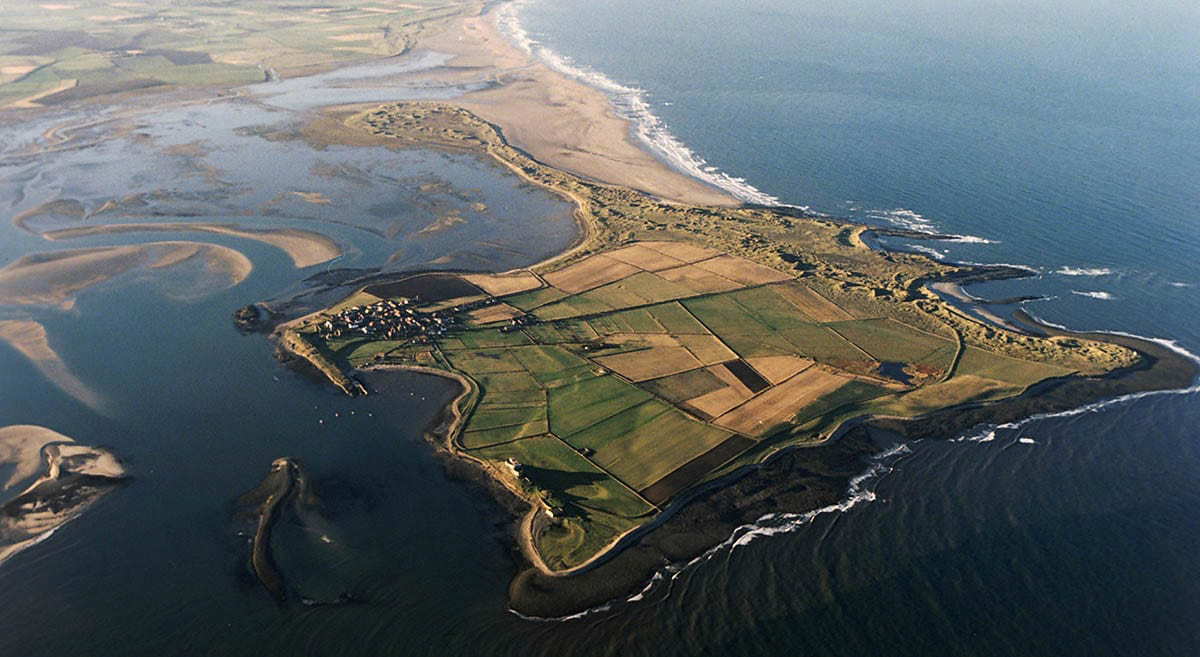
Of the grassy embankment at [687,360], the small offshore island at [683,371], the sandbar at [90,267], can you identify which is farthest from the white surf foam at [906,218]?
the sandbar at [90,267]

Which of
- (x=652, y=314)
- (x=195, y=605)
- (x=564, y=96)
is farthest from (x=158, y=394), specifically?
(x=564, y=96)

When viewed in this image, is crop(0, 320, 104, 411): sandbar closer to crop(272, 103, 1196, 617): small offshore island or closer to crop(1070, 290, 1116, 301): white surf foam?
crop(272, 103, 1196, 617): small offshore island

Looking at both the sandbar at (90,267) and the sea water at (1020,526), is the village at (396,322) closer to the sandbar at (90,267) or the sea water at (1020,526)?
the sandbar at (90,267)

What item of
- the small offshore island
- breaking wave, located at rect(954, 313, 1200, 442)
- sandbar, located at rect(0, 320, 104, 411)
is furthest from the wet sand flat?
breaking wave, located at rect(954, 313, 1200, 442)

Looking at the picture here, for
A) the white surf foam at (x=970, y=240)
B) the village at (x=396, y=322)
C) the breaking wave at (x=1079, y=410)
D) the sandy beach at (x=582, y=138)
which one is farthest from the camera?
the sandy beach at (x=582, y=138)

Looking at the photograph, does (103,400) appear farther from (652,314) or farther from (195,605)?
(652,314)

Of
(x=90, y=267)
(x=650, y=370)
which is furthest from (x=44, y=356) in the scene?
(x=650, y=370)
